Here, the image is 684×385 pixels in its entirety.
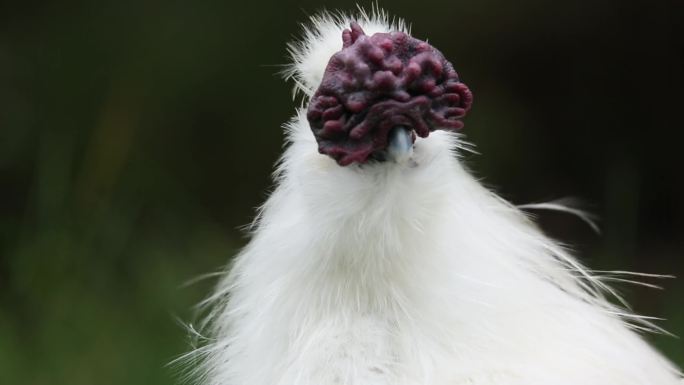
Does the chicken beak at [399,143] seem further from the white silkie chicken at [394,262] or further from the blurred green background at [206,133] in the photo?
the blurred green background at [206,133]

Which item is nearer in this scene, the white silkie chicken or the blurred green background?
the white silkie chicken

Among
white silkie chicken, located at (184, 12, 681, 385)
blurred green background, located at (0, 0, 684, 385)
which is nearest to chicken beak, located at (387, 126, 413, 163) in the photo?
white silkie chicken, located at (184, 12, 681, 385)

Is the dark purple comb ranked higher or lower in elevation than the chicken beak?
higher

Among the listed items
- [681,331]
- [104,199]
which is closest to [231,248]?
[104,199]

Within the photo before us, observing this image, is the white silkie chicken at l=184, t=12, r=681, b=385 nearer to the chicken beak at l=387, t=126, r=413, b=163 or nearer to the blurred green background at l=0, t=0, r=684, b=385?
→ the chicken beak at l=387, t=126, r=413, b=163

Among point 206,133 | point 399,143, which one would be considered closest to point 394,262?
point 399,143

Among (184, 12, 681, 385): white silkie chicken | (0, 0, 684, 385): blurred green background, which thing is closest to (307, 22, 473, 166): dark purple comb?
(184, 12, 681, 385): white silkie chicken

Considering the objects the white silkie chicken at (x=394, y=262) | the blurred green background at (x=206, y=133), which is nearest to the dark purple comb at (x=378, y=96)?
the white silkie chicken at (x=394, y=262)

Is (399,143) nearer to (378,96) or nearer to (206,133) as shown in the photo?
(378,96)

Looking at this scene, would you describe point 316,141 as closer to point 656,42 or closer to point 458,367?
point 458,367
